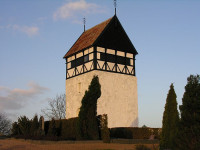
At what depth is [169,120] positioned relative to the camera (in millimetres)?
17797

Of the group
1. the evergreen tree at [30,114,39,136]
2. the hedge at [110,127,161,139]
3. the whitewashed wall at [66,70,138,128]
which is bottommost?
the hedge at [110,127,161,139]

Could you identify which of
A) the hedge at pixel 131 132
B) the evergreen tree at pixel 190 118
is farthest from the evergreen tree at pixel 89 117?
the evergreen tree at pixel 190 118

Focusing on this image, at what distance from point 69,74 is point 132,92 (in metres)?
8.30

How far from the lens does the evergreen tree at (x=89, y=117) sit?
24.0 m

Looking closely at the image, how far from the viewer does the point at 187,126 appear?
1332 centimetres

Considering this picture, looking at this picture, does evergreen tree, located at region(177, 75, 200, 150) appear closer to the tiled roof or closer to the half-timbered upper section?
the half-timbered upper section

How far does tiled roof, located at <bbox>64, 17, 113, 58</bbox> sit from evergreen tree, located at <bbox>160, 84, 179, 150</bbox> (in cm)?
1879

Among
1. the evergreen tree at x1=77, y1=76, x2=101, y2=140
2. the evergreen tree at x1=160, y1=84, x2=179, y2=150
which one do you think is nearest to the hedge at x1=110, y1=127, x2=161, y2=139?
the evergreen tree at x1=77, y1=76, x2=101, y2=140

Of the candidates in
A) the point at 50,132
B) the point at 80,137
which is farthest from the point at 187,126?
the point at 50,132

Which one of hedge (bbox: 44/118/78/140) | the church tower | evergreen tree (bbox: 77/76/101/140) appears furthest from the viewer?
the church tower

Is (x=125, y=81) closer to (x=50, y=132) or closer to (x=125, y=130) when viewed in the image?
(x=125, y=130)

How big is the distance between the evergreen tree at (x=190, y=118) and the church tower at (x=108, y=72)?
20.5 meters

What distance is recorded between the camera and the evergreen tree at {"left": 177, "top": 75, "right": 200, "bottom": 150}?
12898 mm

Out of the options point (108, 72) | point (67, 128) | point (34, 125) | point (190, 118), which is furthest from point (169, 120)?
point (108, 72)
